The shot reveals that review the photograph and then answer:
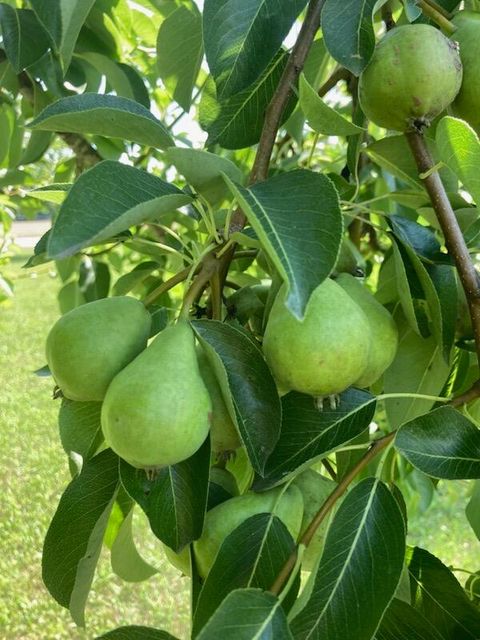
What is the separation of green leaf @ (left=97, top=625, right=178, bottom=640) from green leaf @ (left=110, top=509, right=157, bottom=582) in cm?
26

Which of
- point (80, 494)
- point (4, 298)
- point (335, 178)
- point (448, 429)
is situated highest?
point (335, 178)

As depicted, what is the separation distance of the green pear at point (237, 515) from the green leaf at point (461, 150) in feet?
1.29

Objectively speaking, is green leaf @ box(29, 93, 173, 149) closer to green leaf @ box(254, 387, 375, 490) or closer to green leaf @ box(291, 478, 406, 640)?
green leaf @ box(254, 387, 375, 490)

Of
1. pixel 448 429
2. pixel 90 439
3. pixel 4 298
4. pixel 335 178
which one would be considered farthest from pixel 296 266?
pixel 4 298

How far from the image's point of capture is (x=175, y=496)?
31.7 inches

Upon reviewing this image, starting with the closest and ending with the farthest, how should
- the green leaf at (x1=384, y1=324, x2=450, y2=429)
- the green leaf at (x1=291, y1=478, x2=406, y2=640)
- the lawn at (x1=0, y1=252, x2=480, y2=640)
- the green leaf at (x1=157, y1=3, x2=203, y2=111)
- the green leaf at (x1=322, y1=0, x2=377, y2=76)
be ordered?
the green leaf at (x1=291, y1=478, x2=406, y2=640), the green leaf at (x1=322, y1=0, x2=377, y2=76), the green leaf at (x1=384, y1=324, x2=450, y2=429), the green leaf at (x1=157, y1=3, x2=203, y2=111), the lawn at (x1=0, y1=252, x2=480, y2=640)

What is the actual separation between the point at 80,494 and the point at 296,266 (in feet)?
1.51

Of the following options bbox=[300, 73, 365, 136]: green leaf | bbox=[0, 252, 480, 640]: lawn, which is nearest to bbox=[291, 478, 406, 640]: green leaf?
bbox=[300, 73, 365, 136]: green leaf

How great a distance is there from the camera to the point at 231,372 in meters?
0.75

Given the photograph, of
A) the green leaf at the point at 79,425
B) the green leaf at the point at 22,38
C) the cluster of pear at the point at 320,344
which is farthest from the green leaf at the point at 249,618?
the green leaf at the point at 22,38

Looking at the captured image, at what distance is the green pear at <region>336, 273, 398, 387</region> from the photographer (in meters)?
0.83

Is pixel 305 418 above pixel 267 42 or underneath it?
underneath

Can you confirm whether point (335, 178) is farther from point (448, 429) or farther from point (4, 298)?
point (4, 298)

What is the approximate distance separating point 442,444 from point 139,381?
350 millimetres
